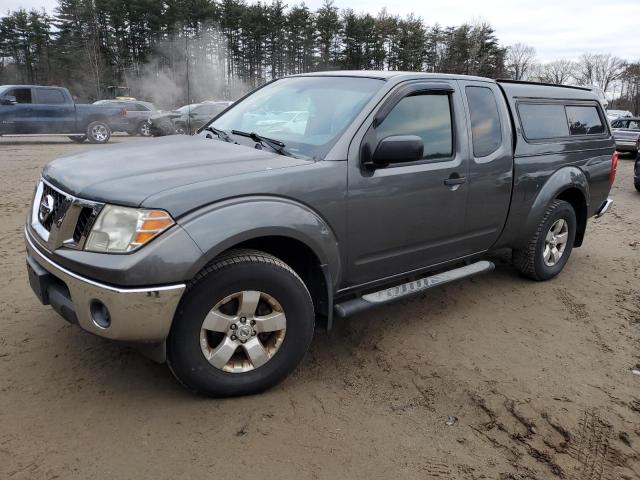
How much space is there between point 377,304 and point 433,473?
116 cm

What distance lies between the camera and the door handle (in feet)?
11.5

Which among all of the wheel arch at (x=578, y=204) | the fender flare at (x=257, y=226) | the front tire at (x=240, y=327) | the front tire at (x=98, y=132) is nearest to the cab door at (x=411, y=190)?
the fender flare at (x=257, y=226)

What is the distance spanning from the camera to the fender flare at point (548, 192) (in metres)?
4.38

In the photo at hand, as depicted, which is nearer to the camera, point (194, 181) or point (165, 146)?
point (194, 181)

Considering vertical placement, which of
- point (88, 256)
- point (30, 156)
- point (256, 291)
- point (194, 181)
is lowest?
point (30, 156)

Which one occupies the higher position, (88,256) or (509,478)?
(88,256)

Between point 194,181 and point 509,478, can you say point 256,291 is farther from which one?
point 509,478

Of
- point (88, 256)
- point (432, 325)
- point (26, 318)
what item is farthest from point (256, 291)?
point (26, 318)

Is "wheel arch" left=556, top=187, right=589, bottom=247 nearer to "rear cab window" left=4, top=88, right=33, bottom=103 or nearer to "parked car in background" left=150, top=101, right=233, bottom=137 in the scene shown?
"parked car in background" left=150, top=101, right=233, bottom=137

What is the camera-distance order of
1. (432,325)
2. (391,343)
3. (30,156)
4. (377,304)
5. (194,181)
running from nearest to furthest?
(194,181)
(377,304)
(391,343)
(432,325)
(30,156)

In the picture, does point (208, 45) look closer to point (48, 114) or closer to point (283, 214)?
point (48, 114)

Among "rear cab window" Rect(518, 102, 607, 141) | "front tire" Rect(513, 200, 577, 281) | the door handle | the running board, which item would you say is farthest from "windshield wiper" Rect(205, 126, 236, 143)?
"front tire" Rect(513, 200, 577, 281)

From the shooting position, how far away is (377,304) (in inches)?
128

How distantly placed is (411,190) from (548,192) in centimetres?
180
